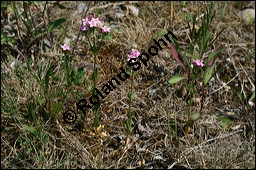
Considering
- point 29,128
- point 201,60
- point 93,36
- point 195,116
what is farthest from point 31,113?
point 201,60

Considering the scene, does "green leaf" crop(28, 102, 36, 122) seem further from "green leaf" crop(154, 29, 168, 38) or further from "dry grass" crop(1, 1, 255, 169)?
"green leaf" crop(154, 29, 168, 38)

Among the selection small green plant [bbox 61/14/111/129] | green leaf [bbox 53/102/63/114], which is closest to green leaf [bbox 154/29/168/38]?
small green plant [bbox 61/14/111/129]

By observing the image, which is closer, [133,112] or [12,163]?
[12,163]

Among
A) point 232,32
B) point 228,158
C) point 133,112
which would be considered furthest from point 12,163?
point 232,32

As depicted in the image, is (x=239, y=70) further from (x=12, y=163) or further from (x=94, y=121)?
(x=12, y=163)

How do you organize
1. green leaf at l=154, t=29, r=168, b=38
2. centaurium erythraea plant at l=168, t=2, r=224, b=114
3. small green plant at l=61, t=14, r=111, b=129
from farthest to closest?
green leaf at l=154, t=29, r=168, b=38
centaurium erythraea plant at l=168, t=2, r=224, b=114
small green plant at l=61, t=14, r=111, b=129

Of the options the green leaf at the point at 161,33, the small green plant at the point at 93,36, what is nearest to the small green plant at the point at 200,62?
the green leaf at the point at 161,33

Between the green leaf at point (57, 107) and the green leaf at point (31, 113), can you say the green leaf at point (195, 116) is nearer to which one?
the green leaf at point (57, 107)

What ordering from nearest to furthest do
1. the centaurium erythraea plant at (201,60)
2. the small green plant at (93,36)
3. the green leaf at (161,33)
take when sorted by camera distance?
the small green plant at (93,36) → the centaurium erythraea plant at (201,60) → the green leaf at (161,33)

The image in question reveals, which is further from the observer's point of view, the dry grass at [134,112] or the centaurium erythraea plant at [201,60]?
the centaurium erythraea plant at [201,60]
